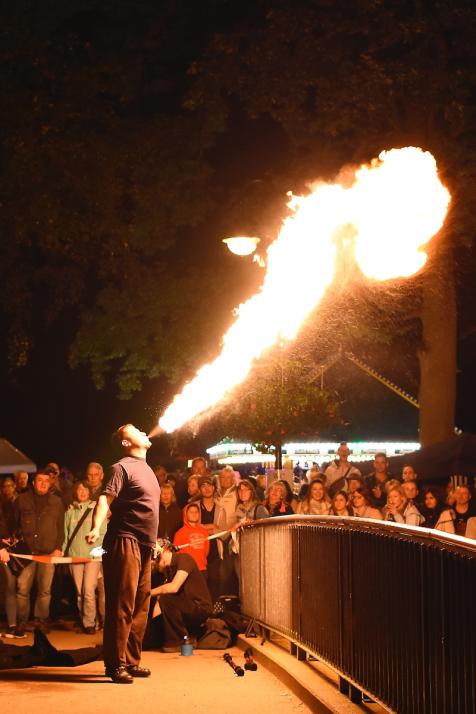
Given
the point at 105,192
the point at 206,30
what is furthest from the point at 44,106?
the point at 206,30

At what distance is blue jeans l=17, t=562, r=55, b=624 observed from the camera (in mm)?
13898

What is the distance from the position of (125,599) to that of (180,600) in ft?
8.52

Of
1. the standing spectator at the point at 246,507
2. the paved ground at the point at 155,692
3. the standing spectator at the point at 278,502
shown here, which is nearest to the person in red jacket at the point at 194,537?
the standing spectator at the point at 246,507

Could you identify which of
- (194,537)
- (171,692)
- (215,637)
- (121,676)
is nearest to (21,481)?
(194,537)

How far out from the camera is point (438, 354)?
72.8 ft

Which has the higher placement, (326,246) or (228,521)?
(326,246)

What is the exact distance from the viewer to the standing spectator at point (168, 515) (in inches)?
548

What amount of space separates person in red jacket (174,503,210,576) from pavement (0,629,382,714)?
97.5 inches

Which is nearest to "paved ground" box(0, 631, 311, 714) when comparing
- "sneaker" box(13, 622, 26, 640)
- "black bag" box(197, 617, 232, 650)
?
"black bag" box(197, 617, 232, 650)

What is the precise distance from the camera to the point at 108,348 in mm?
25078

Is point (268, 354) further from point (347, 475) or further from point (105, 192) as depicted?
point (105, 192)

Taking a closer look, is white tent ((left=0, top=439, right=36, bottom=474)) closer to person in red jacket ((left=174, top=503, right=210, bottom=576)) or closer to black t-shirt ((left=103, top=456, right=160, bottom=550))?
person in red jacket ((left=174, top=503, right=210, bottom=576))

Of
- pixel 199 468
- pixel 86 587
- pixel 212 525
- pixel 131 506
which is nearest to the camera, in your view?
pixel 131 506

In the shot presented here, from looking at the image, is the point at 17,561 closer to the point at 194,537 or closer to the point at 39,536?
the point at 39,536
